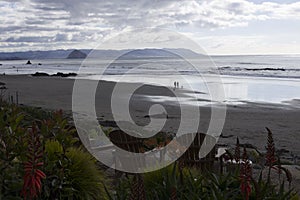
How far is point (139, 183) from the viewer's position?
7.23ft

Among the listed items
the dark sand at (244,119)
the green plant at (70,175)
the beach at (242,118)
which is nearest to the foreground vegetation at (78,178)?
the green plant at (70,175)

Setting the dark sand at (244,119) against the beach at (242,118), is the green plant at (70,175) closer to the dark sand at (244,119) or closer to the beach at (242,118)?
the dark sand at (244,119)

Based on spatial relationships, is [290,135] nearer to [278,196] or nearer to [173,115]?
[173,115]

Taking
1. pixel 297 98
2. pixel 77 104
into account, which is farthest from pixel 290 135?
pixel 297 98

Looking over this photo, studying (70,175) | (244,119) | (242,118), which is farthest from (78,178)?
(242,118)

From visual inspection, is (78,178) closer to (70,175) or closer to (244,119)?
(70,175)

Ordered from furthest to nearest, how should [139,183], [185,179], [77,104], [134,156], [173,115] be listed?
[77,104]
[173,115]
[134,156]
[185,179]
[139,183]

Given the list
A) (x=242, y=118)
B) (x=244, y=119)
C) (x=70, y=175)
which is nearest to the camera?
(x=70, y=175)

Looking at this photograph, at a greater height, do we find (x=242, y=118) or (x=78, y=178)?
(x=78, y=178)

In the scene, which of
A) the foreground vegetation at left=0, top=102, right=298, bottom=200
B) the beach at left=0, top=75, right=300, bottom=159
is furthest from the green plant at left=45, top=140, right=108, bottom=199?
the beach at left=0, top=75, right=300, bottom=159

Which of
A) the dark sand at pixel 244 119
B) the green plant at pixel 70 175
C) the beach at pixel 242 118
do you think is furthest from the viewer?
the beach at pixel 242 118

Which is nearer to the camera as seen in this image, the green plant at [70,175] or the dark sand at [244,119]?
the green plant at [70,175]

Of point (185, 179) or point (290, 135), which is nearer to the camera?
point (185, 179)

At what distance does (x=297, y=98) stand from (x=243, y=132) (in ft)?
41.1
